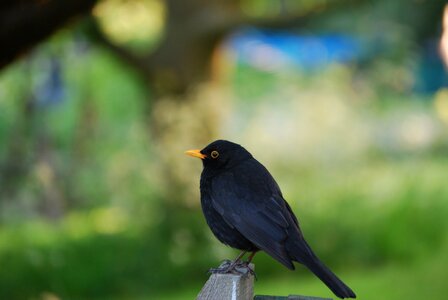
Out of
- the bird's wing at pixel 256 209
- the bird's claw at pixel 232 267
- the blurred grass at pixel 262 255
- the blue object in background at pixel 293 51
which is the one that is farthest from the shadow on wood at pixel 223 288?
the blue object in background at pixel 293 51

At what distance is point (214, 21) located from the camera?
32.8 feet

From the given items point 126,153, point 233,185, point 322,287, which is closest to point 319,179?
point 126,153

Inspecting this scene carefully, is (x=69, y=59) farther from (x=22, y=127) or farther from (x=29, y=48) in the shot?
(x=29, y=48)

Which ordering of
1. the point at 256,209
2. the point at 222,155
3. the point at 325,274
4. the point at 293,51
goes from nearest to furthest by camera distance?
1. the point at 325,274
2. the point at 256,209
3. the point at 222,155
4. the point at 293,51

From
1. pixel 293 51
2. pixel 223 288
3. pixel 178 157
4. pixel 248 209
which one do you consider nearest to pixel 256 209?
pixel 248 209

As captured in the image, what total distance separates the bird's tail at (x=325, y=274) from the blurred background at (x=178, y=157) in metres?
3.13

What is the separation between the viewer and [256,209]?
3.13m

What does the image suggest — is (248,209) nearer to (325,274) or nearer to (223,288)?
(325,274)

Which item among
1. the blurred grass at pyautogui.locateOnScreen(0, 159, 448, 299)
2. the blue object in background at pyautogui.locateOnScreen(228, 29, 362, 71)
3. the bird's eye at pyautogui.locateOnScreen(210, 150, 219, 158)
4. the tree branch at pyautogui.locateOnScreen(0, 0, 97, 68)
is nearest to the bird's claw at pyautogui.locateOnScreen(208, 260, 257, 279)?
the bird's eye at pyautogui.locateOnScreen(210, 150, 219, 158)

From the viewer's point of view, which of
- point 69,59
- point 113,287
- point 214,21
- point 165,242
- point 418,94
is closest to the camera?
point 113,287

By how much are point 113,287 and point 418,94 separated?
935cm

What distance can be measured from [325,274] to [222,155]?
3.21ft

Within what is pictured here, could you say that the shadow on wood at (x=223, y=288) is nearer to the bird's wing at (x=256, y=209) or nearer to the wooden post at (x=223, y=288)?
the wooden post at (x=223, y=288)

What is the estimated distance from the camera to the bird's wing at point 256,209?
10.0 feet
